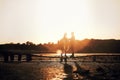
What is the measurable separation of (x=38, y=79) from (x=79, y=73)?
8468mm

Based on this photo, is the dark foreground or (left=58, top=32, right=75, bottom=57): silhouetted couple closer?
the dark foreground

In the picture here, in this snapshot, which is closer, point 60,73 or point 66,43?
point 60,73

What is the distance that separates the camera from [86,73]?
1513 inches

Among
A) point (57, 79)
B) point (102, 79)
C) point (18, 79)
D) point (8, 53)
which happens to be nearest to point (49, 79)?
point (57, 79)

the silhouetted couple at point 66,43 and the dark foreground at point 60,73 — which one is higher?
the silhouetted couple at point 66,43

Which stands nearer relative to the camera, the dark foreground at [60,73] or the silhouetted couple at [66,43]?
the dark foreground at [60,73]

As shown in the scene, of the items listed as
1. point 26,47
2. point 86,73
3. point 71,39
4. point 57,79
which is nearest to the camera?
point 57,79

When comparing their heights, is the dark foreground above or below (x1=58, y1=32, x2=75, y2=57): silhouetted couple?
below

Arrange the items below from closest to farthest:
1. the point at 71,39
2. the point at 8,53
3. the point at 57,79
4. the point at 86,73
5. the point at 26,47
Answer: the point at 57,79 < the point at 86,73 < the point at 71,39 < the point at 8,53 < the point at 26,47

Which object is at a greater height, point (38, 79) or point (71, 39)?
point (71, 39)

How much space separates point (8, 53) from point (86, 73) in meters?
45.0

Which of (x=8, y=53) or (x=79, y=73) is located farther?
(x=8, y=53)

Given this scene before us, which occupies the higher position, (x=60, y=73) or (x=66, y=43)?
(x=66, y=43)

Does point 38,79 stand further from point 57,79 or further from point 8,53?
point 8,53
